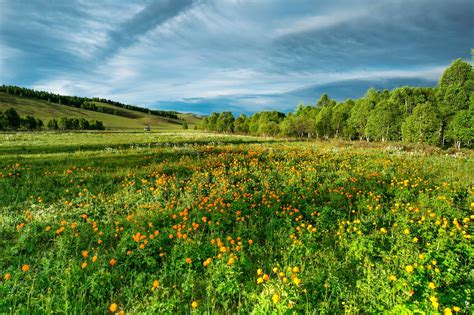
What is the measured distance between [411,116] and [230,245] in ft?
134

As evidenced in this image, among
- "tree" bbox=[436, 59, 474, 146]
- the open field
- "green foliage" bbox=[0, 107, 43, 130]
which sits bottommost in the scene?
the open field

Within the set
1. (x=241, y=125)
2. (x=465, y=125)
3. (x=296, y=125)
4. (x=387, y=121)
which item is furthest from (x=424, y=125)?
(x=241, y=125)

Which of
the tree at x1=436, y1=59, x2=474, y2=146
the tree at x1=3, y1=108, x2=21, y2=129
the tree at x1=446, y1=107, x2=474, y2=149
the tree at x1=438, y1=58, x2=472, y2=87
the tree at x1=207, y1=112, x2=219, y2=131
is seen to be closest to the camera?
the tree at x1=446, y1=107, x2=474, y2=149

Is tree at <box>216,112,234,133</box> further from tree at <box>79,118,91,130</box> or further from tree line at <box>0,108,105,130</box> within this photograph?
tree at <box>79,118,91,130</box>

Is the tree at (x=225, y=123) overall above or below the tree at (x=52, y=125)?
above

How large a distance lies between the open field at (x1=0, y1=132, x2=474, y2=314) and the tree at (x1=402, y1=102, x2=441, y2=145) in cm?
2709

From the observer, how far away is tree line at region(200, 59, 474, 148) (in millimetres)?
31094

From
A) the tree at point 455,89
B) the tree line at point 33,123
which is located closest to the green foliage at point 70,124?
the tree line at point 33,123

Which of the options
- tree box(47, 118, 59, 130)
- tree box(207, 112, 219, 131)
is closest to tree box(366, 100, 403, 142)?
tree box(207, 112, 219, 131)

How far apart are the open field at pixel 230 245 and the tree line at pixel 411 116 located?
27.3 metres

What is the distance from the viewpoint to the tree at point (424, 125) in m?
31.9

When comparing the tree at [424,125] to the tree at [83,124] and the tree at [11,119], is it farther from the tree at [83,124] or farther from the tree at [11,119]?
the tree at [83,124]

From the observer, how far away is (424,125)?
32062mm

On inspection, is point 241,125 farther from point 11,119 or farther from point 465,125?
point 11,119
